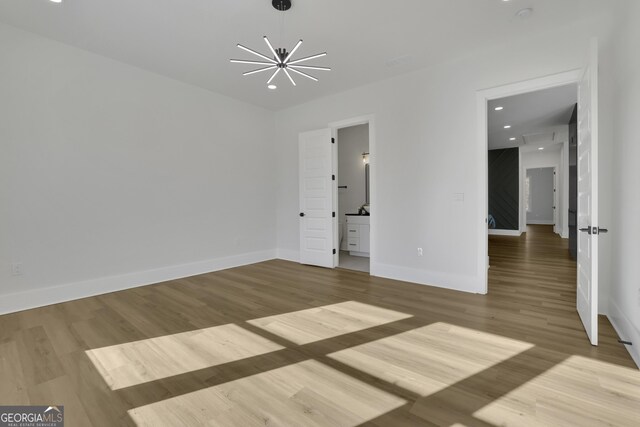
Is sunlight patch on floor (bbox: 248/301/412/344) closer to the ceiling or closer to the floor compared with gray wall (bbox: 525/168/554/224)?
closer to the floor

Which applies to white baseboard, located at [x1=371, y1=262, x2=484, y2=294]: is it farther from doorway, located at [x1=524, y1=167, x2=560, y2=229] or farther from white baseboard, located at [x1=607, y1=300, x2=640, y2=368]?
doorway, located at [x1=524, y1=167, x2=560, y2=229]

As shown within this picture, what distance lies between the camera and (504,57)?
341 centimetres

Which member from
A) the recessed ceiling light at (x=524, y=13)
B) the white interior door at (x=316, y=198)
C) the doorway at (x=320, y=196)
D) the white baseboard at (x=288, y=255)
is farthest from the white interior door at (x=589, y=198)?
the white baseboard at (x=288, y=255)

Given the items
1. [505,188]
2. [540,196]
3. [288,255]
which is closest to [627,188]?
[288,255]

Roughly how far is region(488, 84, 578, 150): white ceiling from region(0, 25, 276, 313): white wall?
512 cm

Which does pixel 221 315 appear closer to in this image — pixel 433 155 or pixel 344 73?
pixel 433 155

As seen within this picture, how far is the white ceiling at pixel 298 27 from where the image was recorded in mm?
2736

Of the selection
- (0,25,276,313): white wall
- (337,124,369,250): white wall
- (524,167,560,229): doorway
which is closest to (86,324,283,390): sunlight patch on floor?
(0,25,276,313): white wall

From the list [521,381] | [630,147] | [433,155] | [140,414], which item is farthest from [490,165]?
[140,414]

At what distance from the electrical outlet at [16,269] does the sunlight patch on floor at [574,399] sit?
4478mm

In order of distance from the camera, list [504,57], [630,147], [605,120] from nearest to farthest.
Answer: [630,147]
[605,120]
[504,57]

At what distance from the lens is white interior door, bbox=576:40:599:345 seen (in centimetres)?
222

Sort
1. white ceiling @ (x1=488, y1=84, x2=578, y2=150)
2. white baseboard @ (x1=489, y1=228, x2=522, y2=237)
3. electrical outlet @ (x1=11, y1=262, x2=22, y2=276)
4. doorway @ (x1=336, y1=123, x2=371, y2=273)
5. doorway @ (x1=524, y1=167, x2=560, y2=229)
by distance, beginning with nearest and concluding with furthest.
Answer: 1. electrical outlet @ (x1=11, y1=262, x2=22, y2=276)
2. white ceiling @ (x1=488, y1=84, x2=578, y2=150)
3. doorway @ (x1=336, y1=123, x2=371, y2=273)
4. white baseboard @ (x1=489, y1=228, x2=522, y2=237)
5. doorway @ (x1=524, y1=167, x2=560, y2=229)

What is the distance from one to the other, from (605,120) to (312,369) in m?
3.58
